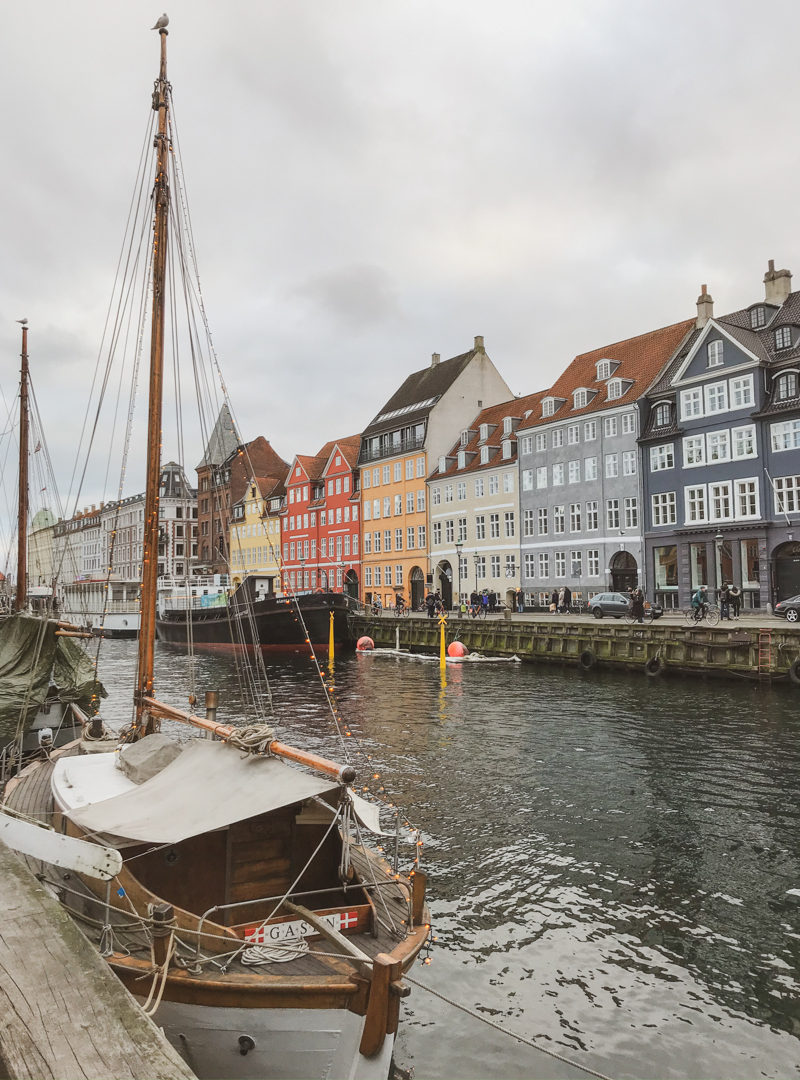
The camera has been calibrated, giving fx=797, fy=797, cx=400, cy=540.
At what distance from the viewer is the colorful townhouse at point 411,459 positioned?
6347 cm

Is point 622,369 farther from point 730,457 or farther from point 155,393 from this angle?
point 155,393

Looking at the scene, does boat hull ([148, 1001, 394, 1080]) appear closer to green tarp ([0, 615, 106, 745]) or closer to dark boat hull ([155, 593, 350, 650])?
green tarp ([0, 615, 106, 745])

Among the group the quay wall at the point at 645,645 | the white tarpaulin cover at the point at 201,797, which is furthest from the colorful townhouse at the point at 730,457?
the white tarpaulin cover at the point at 201,797

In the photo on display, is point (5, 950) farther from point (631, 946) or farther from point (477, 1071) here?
point (631, 946)

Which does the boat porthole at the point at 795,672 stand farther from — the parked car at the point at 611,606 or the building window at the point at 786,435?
the building window at the point at 786,435

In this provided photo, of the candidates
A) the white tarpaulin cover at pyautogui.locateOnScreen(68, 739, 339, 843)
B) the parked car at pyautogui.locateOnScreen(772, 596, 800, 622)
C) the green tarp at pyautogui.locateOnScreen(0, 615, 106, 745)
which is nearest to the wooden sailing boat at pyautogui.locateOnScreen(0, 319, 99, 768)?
the green tarp at pyautogui.locateOnScreen(0, 615, 106, 745)

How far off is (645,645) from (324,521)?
49.3m

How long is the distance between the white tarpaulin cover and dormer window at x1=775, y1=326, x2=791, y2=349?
3986cm

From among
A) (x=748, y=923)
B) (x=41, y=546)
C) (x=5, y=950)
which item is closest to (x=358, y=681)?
(x=748, y=923)

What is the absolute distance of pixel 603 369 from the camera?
163ft

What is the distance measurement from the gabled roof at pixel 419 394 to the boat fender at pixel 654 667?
3607 cm

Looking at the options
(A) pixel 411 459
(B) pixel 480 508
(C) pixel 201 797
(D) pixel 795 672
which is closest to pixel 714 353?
(B) pixel 480 508

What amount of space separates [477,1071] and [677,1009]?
213 cm

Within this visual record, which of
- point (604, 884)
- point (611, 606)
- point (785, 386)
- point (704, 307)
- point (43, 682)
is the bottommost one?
point (604, 884)
